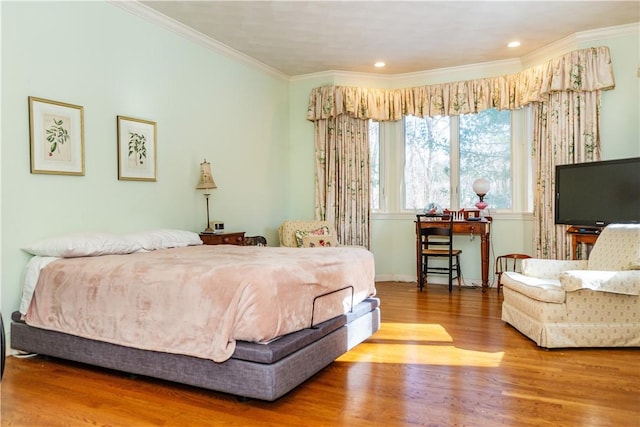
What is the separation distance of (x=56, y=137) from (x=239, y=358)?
2.28 metres

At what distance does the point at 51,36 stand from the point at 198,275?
2.29 meters

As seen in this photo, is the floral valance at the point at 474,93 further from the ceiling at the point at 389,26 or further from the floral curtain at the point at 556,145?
the ceiling at the point at 389,26

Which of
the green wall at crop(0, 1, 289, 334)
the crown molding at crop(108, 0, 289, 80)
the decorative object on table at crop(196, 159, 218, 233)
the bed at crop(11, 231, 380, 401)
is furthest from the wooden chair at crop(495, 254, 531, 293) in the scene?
the crown molding at crop(108, 0, 289, 80)

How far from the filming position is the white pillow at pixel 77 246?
10.1 ft

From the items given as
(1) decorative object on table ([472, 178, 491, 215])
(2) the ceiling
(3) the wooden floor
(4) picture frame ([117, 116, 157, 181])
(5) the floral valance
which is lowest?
(3) the wooden floor

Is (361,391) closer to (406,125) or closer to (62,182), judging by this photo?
(62,182)

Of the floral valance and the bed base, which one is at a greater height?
the floral valance

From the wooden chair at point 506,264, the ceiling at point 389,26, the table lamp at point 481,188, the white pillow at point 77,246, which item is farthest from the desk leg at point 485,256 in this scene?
the white pillow at point 77,246

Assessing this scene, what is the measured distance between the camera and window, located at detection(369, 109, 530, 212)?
5.77 meters

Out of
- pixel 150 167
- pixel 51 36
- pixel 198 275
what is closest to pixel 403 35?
pixel 150 167

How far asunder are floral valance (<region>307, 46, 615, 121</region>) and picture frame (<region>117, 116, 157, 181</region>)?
2.56 metres

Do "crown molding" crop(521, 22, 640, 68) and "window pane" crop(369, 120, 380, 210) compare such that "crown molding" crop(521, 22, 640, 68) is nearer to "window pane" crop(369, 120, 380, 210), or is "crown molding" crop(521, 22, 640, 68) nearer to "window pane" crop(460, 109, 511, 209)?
"window pane" crop(460, 109, 511, 209)

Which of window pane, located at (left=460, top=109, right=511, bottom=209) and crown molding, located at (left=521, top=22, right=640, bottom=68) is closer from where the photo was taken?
crown molding, located at (left=521, top=22, right=640, bottom=68)

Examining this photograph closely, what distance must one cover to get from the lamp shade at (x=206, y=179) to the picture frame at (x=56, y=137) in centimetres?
122
